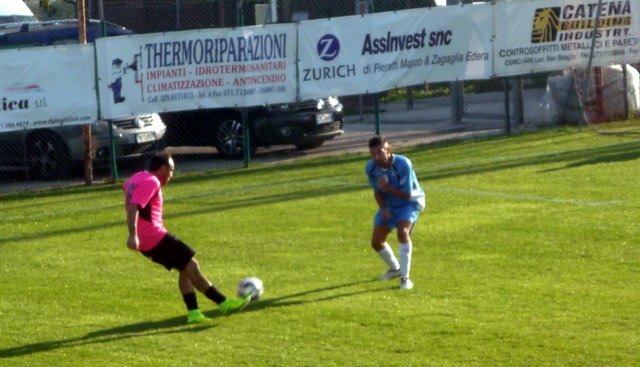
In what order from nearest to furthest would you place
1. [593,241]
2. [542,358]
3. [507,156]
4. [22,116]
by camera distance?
1. [542,358]
2. [593,241]
3. [22,116]
4. [507,156]

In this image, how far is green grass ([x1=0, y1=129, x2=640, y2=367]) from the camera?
8617mm

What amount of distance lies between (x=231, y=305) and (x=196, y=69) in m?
9.45

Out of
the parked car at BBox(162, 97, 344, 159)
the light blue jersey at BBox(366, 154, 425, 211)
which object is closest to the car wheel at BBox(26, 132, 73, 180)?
the parked car at BBox(162, 97, 344, 159)

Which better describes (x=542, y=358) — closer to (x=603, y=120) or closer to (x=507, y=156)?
(x=507, y=156)

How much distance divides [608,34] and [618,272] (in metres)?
12.6

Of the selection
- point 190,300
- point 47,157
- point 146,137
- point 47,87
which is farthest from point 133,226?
point 146,137

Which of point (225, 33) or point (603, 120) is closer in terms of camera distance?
point (225, 33)

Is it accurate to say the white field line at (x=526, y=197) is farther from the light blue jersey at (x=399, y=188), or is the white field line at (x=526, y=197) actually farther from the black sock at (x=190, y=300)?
the black sock at (x=190, y=300)

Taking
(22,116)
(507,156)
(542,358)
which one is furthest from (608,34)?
(542,358)

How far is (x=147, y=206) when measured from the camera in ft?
31.3

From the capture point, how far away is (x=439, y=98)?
2892 cm

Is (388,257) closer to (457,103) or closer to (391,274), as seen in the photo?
(391,274)

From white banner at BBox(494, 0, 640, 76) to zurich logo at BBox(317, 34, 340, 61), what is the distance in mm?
3173

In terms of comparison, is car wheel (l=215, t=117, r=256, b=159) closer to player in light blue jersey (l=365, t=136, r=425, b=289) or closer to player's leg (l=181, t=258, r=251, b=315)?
player in light blue jersey (l=365, t=136, r=425, b=289)
